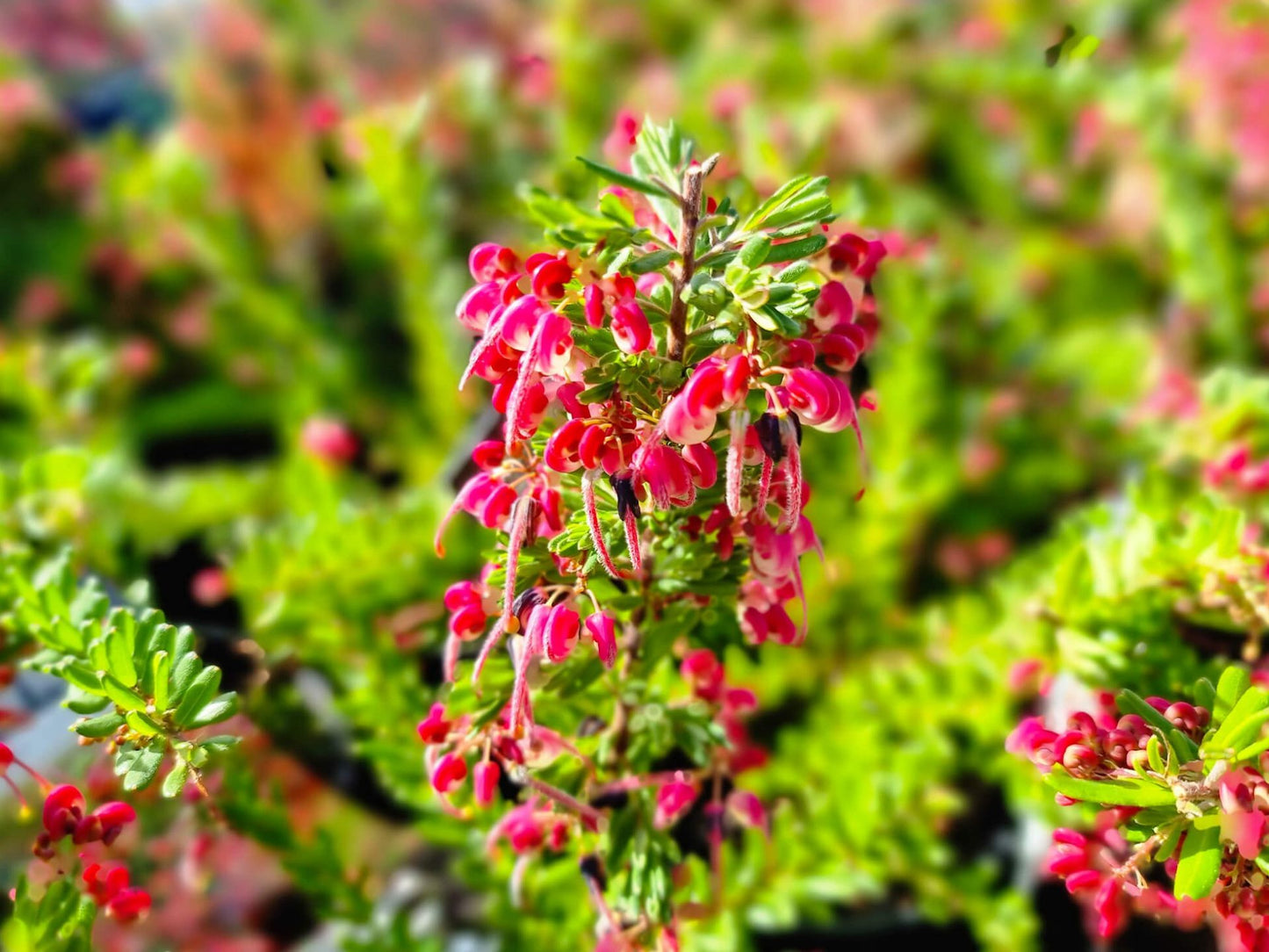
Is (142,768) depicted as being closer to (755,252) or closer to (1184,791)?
(755,252)

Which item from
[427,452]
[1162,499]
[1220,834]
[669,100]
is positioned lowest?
[1220,834]

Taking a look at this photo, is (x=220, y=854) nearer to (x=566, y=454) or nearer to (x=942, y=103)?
(x=566, y=454)

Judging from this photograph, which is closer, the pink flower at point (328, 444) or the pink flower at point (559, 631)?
the pink flower at point (559, 631)

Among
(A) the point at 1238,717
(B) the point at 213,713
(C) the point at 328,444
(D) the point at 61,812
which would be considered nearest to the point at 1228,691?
(A) the point at 1238,717

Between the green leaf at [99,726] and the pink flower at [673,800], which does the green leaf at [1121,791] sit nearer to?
the pink flower at [673,800]

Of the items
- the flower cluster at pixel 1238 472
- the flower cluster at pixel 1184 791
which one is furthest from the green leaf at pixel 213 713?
the flower cluster at pixel 1238 472

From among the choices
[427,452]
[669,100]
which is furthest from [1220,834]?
[669,100]
